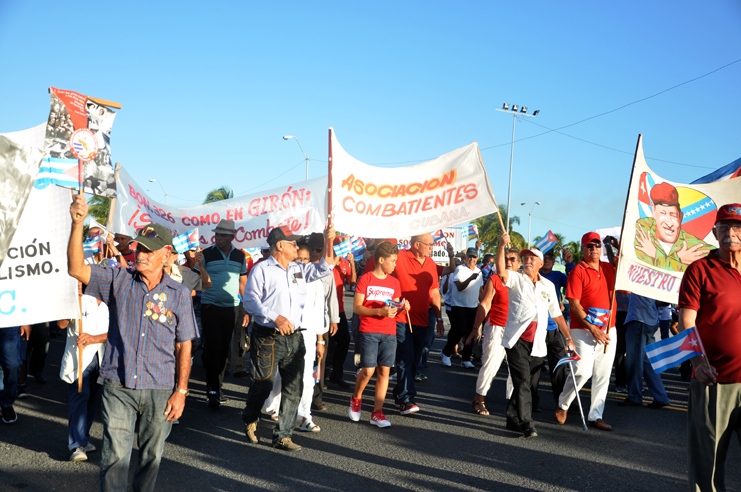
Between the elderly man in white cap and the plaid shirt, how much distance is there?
3.42 m

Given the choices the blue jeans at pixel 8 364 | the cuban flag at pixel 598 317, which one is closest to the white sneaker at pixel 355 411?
the cuban flag at pixel 598 317

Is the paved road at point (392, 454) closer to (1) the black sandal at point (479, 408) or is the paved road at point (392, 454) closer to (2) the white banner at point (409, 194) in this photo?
(1) the black sandal at point (479, 408)

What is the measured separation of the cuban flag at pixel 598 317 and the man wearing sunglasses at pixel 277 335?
10.3ft

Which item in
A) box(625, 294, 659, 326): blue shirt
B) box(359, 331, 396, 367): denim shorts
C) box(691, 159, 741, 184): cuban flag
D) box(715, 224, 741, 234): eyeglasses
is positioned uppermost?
box(691, 159, 741, 184): cuban flag

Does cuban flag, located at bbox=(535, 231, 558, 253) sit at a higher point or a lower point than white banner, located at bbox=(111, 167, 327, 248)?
higher

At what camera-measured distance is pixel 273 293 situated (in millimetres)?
5746

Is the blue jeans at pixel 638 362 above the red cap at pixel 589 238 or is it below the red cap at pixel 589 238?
below

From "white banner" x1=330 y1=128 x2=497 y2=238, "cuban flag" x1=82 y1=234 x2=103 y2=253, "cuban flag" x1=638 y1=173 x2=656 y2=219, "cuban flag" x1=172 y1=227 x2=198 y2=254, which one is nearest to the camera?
"cuban flag" x1=638 y1=173 x2=656 y2=219

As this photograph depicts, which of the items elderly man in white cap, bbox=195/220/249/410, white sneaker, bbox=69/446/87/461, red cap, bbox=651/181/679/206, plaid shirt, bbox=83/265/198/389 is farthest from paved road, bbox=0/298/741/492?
red cap, bbox=651/181/679/206

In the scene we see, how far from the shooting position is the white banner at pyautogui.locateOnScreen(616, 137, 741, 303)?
6418mm

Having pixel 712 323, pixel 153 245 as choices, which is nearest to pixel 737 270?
pixel 712 323

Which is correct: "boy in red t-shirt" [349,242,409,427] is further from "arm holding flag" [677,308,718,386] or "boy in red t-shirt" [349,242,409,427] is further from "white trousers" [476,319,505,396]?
"arm holding flag" [677,308,718,386]

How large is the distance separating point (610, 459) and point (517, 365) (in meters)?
1.29

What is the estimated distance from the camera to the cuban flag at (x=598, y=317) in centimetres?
672
